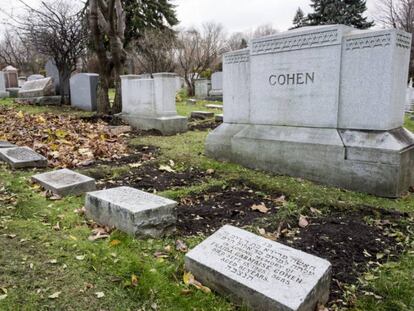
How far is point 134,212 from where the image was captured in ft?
10.3

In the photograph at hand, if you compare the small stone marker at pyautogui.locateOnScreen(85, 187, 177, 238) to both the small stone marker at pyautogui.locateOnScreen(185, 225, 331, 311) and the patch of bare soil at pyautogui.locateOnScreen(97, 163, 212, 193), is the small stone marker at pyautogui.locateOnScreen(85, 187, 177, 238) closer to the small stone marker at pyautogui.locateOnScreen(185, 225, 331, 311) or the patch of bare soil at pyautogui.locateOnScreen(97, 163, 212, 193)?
the small stone marker at pyautogui.locateOnScreen(185, 225, 331, 311)

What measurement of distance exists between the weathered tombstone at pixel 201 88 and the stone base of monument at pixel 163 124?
1266cm

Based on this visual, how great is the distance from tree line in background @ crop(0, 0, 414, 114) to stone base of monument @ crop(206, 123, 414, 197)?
7.23 m

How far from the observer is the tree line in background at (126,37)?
38.5ft

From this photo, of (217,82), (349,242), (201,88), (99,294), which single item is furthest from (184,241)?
(217,82)

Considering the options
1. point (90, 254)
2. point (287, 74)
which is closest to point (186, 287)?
point (90, 254)

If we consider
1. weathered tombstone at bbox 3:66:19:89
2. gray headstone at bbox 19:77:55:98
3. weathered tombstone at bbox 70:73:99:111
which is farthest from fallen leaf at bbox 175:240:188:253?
weathered tombstone at bbox 3:66:19:89

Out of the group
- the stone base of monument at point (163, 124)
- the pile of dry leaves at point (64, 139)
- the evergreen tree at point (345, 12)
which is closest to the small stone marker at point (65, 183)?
the pile of dry leaves at point (64, 139)

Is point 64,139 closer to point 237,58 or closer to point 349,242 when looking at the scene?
point 237,58

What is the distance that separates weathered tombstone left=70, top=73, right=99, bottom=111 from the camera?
13320mm

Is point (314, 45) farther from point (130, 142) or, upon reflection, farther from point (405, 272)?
point (130, 142)

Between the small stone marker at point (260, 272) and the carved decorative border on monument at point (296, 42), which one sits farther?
the carved decorative border on monument at point (296, 42)

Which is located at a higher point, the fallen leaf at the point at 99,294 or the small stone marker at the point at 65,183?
the small stone marker at the point at 65,183

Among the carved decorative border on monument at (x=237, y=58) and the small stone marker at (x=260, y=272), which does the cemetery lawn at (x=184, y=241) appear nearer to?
the small stone marker at (x=260, y=272)
